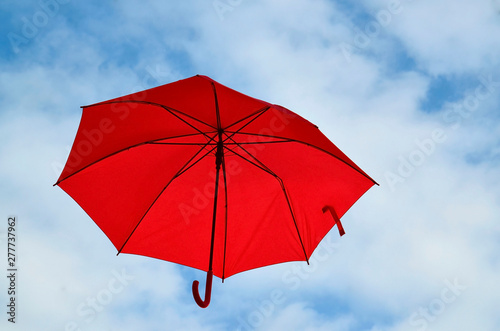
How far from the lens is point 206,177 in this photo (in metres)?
4.80

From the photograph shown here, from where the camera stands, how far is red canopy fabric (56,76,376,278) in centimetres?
434

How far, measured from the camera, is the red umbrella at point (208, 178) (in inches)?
171

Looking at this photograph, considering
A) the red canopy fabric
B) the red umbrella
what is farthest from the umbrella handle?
the red canopy fabric

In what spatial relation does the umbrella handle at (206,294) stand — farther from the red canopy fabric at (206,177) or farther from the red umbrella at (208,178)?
the red canopy fabric at (206,177)

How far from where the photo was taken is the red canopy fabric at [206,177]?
4.34m

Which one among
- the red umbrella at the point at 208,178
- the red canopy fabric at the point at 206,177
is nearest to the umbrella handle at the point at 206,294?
the red umbrella at the point at 208,178

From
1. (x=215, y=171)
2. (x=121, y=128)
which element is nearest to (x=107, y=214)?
(x=121, y=128)

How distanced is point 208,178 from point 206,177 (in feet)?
0.07

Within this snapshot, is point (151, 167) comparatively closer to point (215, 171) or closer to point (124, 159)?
point (124, 159)

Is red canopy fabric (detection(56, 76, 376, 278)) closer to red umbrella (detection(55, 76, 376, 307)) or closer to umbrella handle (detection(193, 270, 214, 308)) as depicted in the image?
red umbrella (detection(55, 76, 376, 307))

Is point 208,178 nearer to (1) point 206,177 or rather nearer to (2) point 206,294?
(1) point 206,177

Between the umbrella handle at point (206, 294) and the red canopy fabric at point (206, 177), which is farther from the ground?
the red canopy fabric at point (206, 177)

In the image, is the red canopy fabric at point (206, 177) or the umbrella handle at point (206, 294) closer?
the umbrella handle at point (206, 294)

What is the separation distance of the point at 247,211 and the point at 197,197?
1.63ft
